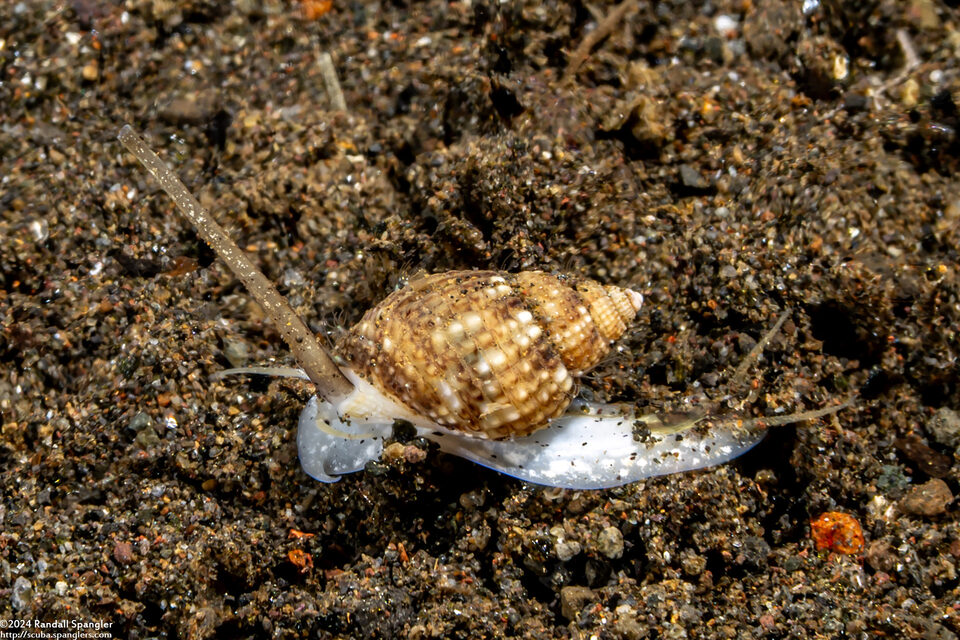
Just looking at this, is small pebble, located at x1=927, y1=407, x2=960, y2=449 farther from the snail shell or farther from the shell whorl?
the shell whorl

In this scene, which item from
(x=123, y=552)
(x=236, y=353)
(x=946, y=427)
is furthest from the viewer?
(x=236, y=353)

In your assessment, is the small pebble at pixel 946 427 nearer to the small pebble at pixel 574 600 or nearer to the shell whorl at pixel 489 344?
the shell whorl at pixel 489 344

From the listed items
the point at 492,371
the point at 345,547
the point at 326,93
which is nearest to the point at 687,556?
the point at 492,371

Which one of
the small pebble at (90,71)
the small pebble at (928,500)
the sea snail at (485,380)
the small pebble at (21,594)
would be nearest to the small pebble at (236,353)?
the sea snail at (485,380)

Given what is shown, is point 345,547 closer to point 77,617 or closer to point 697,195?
point 77,617

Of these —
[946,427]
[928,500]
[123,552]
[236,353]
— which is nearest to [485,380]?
[236,353]

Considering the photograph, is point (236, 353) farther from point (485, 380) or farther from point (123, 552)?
point (485, 380)

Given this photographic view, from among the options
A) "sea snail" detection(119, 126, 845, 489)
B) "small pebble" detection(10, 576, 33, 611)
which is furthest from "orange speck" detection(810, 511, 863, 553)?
"small pebble" detection(10, 576, 33, 611)
